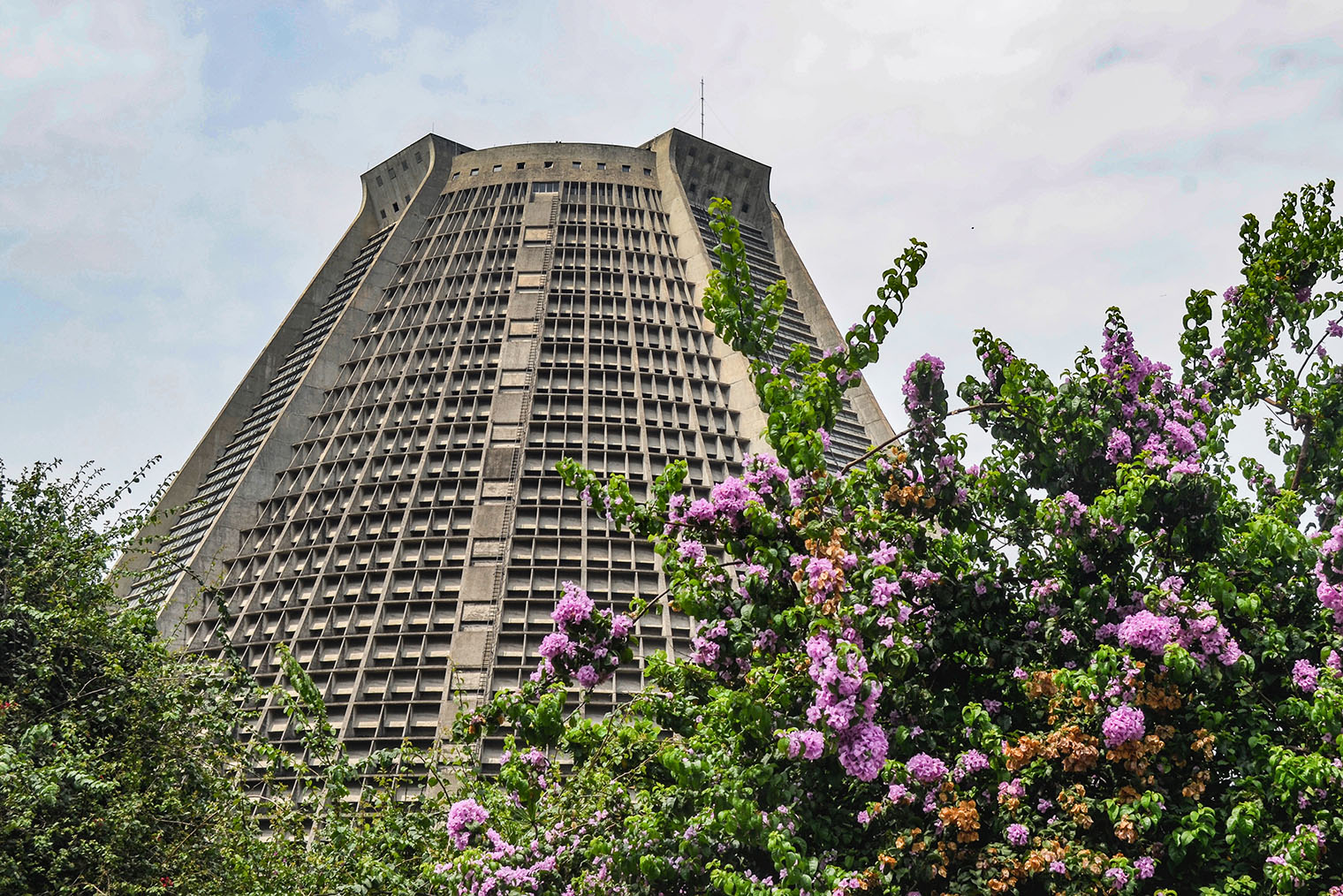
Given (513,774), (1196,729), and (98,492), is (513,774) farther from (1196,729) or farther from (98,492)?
(98,492)

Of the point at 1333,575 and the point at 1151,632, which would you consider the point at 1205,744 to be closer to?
the point at 1151,632

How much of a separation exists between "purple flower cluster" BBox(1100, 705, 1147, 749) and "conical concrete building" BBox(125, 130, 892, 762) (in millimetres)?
16438

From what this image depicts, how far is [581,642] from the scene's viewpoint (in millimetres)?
8055

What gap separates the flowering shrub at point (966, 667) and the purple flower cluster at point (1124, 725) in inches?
0.7

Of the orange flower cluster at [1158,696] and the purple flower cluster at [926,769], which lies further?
the purple flower cluster at [926,769]

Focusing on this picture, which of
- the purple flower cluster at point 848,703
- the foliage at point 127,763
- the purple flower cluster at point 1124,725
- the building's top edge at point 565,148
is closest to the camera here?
the purple flower cluster at point 848,703

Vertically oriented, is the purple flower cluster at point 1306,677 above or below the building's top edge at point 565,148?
below

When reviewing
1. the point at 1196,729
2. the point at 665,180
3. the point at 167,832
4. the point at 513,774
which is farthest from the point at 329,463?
the point at 1196,729

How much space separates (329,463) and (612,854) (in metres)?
30.1

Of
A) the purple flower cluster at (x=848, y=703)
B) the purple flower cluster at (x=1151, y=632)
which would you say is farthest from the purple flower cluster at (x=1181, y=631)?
the purple flower cluster at (x=848, y=703)

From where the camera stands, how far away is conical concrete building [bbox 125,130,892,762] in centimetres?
2877

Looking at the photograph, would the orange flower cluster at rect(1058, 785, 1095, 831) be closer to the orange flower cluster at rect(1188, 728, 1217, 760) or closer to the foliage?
the orange flower cluster at rect(1188, 728, 1217, 760)

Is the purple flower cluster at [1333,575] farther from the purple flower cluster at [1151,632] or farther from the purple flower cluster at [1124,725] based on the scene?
the purple flower cluster at [1124,725]

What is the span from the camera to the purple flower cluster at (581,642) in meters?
7.91
